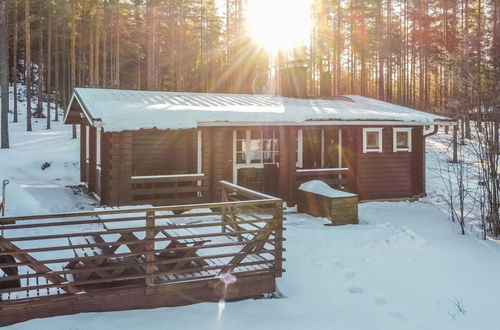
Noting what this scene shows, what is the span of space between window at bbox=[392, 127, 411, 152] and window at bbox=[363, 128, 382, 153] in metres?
0.53

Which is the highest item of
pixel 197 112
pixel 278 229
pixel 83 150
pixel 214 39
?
pixel 214 39

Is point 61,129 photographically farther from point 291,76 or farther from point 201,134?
point 201,134

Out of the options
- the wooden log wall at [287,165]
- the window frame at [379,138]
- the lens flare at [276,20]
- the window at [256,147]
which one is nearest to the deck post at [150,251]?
the wooden log wall at [287,165]

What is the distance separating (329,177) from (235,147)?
3.10 m

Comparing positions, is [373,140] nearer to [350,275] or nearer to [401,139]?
[401,139]

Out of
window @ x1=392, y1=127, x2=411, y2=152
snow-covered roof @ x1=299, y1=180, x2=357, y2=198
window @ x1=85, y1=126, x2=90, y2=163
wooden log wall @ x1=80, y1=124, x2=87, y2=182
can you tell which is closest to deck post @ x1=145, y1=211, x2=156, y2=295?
snow-covered roof @ x1=299, y1=180, x2=357, y2=198

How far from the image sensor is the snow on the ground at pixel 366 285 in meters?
4.70

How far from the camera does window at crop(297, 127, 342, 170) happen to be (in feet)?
42.8

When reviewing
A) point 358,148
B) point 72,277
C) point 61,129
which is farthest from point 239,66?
point 72,277

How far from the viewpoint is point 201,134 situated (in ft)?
36.0

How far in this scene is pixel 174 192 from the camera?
10.2 m

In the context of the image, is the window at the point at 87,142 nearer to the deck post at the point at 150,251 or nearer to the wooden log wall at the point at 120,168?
the wooden log wall at the point at 120,168

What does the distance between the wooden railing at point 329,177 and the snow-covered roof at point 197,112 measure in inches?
56.6

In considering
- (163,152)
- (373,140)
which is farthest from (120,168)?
(373,140)
